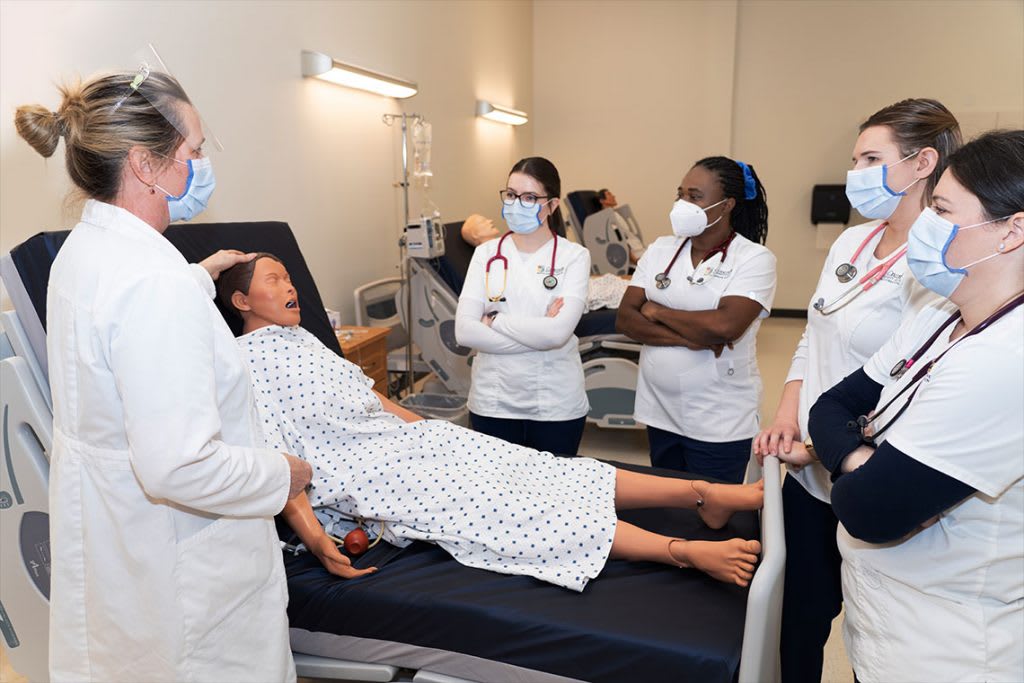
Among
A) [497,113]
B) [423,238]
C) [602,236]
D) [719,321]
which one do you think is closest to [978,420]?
[719,321]

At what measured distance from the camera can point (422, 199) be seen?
513 centimetres

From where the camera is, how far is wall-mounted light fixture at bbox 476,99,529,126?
600 cm

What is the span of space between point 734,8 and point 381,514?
7.05 meters

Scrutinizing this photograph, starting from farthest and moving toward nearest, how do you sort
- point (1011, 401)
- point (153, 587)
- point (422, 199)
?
point (422, 199) < point (153, 587) < point (1011, 401)

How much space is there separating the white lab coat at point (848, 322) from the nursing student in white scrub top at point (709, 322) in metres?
0.48

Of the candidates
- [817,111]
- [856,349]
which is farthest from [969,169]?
[817,111]

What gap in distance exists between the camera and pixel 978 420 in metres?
0.99

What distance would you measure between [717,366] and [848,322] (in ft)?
2.35

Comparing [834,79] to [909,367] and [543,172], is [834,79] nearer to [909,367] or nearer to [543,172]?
[543,172]

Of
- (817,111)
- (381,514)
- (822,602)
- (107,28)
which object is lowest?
(822,602)

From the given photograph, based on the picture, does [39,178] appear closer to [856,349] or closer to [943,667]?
[856,349]

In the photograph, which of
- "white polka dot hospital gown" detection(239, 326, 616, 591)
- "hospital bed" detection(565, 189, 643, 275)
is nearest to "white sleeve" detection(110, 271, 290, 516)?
"white polka dot hospital gown" detection(239, 326, 616, 591)

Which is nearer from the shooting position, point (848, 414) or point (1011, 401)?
point (1011, 401)

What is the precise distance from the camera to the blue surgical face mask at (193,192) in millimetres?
1334
